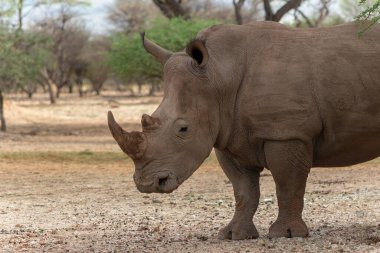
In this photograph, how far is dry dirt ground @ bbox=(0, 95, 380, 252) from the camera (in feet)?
23.5

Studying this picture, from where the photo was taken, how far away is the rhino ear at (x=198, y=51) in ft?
22.9

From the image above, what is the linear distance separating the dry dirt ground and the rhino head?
28.3 inches

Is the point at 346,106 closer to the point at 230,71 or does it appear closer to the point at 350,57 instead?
the point at 350,57

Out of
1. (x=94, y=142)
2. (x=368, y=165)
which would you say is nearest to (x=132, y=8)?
(x=94, y=142)

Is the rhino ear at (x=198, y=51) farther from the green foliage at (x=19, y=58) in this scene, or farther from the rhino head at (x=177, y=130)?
the green foliage at (x=19, y=58)

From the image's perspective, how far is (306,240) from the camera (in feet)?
23.0

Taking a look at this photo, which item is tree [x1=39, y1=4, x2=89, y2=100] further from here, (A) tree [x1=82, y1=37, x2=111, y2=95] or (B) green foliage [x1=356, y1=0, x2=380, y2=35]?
(B) green foliage [x1=356, y1=0, x2=380, y2=35]

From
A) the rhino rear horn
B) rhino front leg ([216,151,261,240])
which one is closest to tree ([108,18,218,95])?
the rhino rear horn

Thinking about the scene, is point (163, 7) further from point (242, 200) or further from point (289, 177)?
point (289, 177)

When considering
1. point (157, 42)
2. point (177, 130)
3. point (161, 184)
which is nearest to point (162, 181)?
point (161, 184)

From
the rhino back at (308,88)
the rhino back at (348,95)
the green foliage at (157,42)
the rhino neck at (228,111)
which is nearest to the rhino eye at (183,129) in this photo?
the rhino neck at (228,111)

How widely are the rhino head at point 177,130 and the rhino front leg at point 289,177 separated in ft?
1.87

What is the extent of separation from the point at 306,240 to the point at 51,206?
487cm

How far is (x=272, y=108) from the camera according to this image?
6789mm
